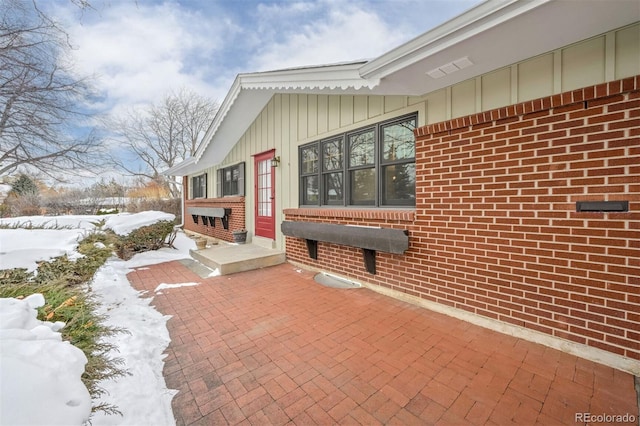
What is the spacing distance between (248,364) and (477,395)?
1802 mm

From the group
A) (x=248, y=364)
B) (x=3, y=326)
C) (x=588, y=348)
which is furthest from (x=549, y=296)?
(x=3, y=326)

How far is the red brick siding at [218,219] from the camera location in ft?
25.8

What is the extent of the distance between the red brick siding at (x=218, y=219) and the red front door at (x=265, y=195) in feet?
2.74

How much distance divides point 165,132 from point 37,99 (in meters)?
15.5

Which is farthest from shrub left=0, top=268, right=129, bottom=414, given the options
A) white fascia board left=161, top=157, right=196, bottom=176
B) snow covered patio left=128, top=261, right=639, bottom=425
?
white fascia board left=161, top=157, right=196, bottom=176

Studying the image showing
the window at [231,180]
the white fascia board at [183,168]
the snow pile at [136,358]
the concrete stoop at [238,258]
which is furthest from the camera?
the white fascia board at [183,168]

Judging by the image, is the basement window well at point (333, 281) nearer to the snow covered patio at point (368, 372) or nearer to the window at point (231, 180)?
the snow covered patio at point (368, 372)

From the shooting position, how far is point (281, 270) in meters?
5.36

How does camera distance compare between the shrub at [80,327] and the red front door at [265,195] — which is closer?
the shrub at [80,327]

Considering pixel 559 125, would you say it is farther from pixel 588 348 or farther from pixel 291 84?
pixel 291 84

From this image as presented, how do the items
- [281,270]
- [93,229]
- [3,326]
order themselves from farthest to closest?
1. [93,229]
2. [281,270]
3. [3,326]

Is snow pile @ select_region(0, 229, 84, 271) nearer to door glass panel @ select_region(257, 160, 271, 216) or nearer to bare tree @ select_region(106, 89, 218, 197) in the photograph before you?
door glass panel @ select_region(257, 160, 271, 216)

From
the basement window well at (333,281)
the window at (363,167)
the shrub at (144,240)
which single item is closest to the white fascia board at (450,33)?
the window at (363,167)

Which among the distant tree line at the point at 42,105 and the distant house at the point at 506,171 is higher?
the distant tree line at the point at 42,105
